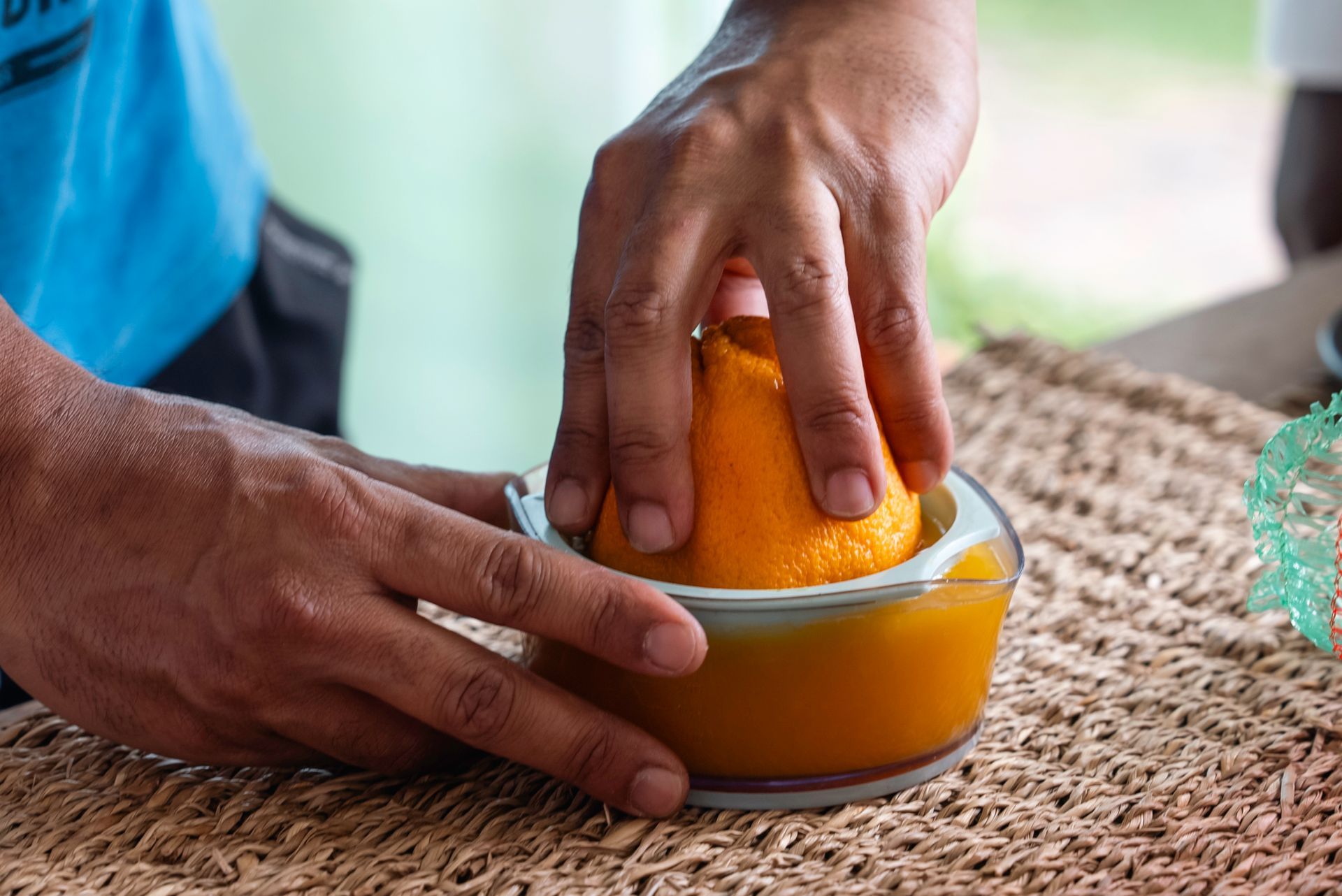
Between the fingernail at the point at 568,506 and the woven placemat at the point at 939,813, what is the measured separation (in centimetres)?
12

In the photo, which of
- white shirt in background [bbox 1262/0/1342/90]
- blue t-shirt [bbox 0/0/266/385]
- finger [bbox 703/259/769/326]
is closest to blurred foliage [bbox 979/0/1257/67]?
white shirt in background [bbox 1262/0/1342/90]

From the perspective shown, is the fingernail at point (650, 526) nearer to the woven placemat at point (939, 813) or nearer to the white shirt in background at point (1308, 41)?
the woven placemat at point (939, 813)

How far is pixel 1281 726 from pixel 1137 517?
0.24m

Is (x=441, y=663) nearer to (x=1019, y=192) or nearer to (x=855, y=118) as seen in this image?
(x=855, y=118)

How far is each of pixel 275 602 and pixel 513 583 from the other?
10cm

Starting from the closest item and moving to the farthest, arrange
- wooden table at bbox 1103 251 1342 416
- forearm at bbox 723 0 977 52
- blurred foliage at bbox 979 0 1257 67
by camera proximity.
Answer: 1. forearm at bbox 723 0 977 52
2. wooden table at bbox 1103 251 1342 416
3. blurred foliage at bbox 979 0 1257 67

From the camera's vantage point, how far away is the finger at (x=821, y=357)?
21.4 inches

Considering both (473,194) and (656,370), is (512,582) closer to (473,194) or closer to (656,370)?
(656,370)

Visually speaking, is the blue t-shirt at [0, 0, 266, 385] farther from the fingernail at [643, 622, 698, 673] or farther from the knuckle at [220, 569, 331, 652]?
the fingernail at [643, 622, 698, 673]

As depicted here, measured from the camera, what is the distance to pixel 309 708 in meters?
0.54

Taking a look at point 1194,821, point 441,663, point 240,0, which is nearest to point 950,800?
point 1194,821

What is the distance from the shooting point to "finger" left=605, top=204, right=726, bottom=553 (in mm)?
551

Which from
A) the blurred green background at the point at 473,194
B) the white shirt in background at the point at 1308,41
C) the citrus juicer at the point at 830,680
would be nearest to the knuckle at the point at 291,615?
the citrus juicer at the point at 830,680

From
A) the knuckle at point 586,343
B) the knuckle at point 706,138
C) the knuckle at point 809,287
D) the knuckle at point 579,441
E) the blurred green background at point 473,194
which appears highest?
the knuckle at point 706,138
